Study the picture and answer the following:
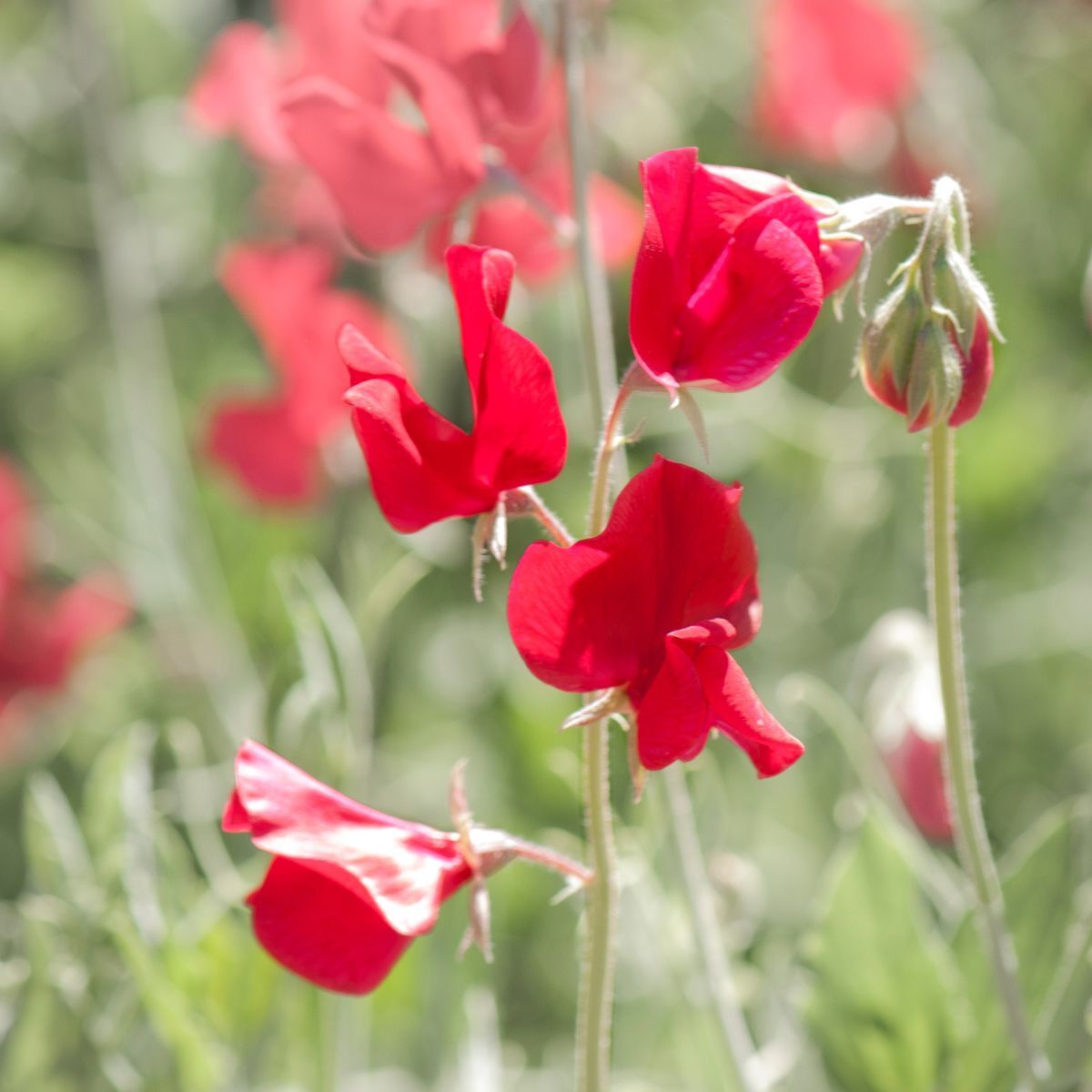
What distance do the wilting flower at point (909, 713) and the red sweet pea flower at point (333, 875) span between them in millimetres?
305

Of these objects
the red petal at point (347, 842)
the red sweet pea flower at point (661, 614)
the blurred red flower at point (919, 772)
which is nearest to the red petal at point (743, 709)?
the red sweet pea flower at point (661, 614)

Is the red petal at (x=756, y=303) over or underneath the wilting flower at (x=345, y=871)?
over

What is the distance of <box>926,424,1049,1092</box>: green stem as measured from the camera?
0.45m

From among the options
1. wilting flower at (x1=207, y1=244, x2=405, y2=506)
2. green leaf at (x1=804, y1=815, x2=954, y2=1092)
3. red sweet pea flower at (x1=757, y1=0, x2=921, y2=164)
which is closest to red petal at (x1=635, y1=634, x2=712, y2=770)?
green leaf at (x1=804, y1=815, x2=954, y2=1092)

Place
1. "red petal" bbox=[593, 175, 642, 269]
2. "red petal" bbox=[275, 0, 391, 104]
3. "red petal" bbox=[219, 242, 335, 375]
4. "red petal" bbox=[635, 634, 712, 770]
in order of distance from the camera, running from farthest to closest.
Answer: "red petal" bbox=[219, 242, 335, 375], "red petal" bbox=[593, 175, 642, 269], "red petal" bbox=[275, 0, 391, 104], "red petal" bbox=[635, 634, 712, 770]

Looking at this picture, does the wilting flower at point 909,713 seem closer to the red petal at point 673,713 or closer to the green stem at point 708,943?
the green stem at point 708,943

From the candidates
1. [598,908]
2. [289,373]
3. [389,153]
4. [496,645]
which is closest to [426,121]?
[389,153]

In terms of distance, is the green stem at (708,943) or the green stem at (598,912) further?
the green stem at (708,943)

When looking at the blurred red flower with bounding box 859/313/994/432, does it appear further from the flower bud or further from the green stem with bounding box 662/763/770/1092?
the green stem with bounding box 662/763/770/1092

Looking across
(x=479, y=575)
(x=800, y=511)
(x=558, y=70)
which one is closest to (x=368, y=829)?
(x=479, y=575)

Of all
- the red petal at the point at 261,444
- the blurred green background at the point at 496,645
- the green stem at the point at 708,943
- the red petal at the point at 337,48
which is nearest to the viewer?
the green stem at the point at 708,943

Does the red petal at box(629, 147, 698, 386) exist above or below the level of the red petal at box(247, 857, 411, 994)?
above

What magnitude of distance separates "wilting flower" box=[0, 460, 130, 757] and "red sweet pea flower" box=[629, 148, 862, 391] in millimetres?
941

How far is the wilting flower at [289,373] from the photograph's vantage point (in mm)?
1034
